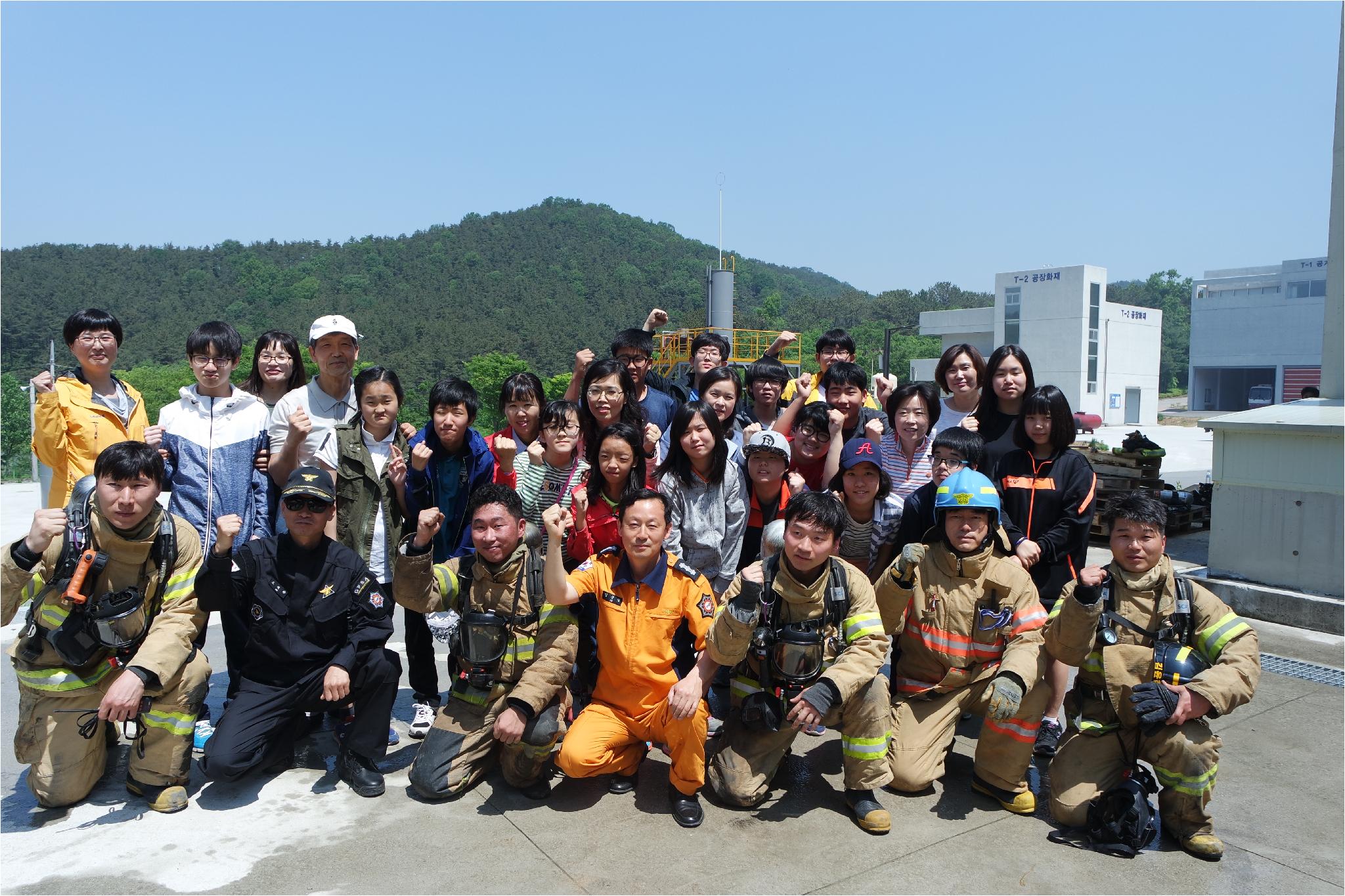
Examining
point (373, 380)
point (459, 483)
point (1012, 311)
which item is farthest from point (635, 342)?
point (1012, 311)

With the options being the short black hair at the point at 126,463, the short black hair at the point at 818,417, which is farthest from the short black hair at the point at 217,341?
the short black hair at the point at 818,417

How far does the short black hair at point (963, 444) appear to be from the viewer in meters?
4.20

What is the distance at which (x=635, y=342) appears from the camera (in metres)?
5.46

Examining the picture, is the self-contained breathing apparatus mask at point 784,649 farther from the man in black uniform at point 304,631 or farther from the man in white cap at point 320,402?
the man in white cap at point 320,402

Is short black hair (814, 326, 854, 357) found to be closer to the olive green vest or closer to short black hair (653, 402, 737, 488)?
short black hair (653, 402, 737, 488)

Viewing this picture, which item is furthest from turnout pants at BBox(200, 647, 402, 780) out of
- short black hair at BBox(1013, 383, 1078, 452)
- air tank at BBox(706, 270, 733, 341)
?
air tank at BBox(706, 270, 733, 341)

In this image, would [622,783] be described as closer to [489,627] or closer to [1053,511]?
[489,627]

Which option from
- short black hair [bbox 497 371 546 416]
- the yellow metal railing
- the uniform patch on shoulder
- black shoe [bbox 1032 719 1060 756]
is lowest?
black shoe [bbox 1032 719 1060 756]

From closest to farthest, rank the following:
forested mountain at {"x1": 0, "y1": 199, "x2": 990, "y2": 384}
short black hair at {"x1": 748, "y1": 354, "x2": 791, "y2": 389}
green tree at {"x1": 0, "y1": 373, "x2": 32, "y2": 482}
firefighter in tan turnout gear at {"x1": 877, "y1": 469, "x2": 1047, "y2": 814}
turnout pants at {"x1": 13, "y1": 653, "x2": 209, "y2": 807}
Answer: turnout pants at {"x1": 13, "y1": 653, "x2": 209, "y2": 807} → firefighter in tan turnout gear at {"x1": 877, "y1": 469, "x2": 1047, "y2": 814} → short black hair at {"x1": 748, "y1": 354, "x2": 791, "y2": 389} → green tree at {"x1": 0, "y1": 373, "x2": 32, "y2": 482} → forested mountain at {"x1": 0, "y1": 199, "x2": 990, "y2": 384}

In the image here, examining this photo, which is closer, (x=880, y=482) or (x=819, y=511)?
(x=819, y=511)

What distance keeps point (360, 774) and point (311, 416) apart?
1832mm

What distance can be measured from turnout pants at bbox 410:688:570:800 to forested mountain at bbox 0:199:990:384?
72469 millimetres

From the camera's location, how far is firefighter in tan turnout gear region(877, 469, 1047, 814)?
368cm

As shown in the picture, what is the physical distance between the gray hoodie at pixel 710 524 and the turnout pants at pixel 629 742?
2.54ft
